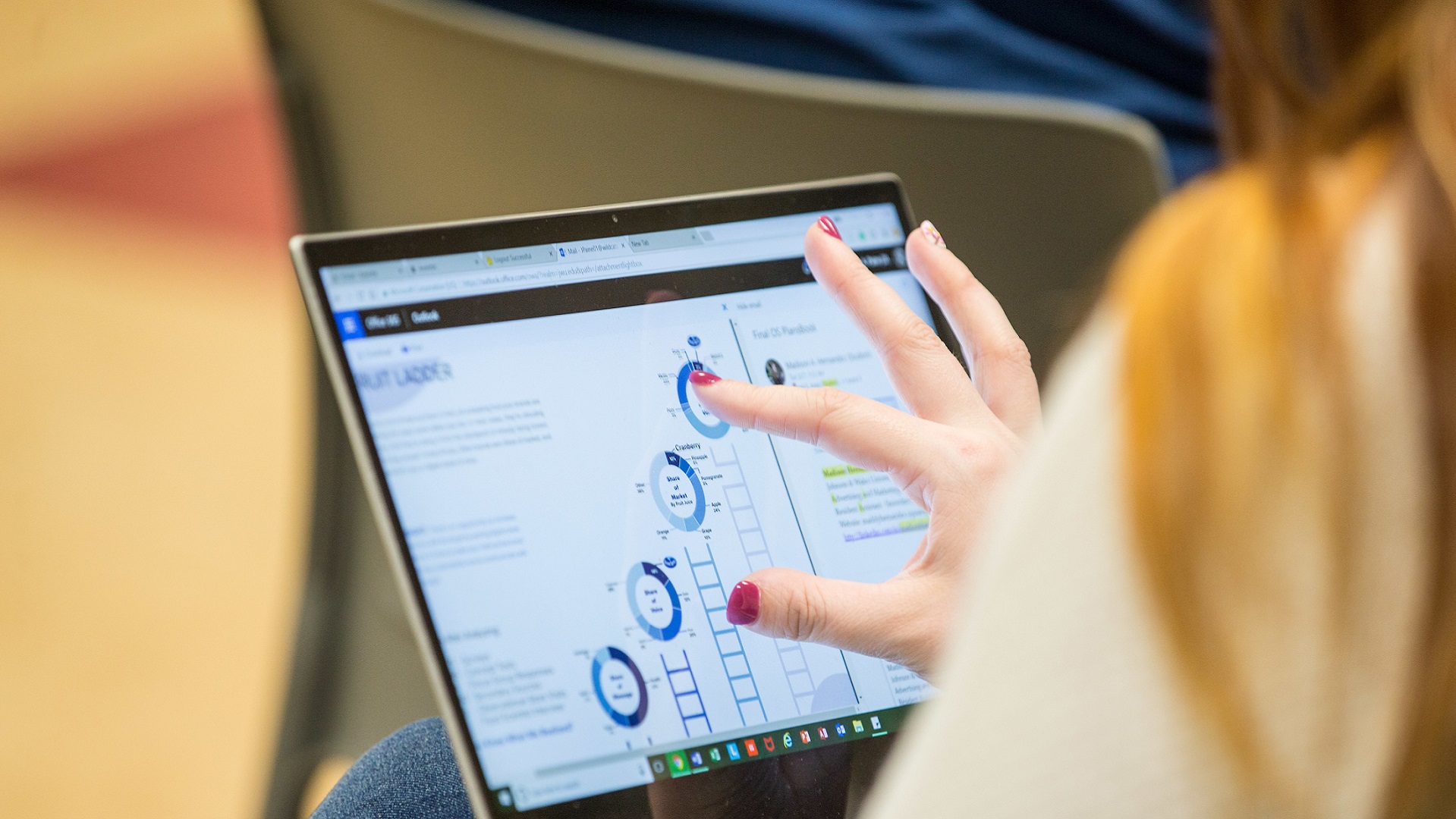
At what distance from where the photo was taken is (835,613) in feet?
1.65

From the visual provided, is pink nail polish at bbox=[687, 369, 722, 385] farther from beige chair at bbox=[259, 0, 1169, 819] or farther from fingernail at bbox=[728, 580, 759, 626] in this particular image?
beige chair at bbox=[259, 0, 1169, 819]

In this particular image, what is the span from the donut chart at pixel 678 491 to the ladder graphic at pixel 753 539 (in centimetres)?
1

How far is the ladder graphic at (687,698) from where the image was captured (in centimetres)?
52

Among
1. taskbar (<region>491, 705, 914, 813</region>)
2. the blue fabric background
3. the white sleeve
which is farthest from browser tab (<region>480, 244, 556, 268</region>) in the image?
the blue fabric background

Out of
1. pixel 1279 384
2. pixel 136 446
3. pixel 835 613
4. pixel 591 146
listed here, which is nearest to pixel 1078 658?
pixel 1279 384

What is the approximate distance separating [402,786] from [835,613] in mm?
265

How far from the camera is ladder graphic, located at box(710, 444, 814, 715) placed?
1.77 feet

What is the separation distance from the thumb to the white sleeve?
0.22 m

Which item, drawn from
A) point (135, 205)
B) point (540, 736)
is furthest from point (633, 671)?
point (135, 205)

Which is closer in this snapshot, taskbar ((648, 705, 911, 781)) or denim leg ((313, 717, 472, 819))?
taskbar ((648, 705, 911, 781))

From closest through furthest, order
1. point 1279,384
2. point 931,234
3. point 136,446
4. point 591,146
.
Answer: point 1279,384 → point 931,234 → point 591,146 → point 136,446

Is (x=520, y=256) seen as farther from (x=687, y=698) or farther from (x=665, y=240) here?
(x=687, y=698)

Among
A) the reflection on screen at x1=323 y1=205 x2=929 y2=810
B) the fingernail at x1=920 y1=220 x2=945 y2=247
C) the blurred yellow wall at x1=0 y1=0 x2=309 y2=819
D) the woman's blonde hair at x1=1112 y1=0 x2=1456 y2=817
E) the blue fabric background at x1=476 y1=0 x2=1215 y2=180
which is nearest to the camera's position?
→ the woman's blonde hair at x1=1112 y1=0 x2=1456 y2=817

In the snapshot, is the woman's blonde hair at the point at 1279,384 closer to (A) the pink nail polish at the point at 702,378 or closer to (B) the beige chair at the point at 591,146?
(A) the pink nail polish at the point at 702,378
